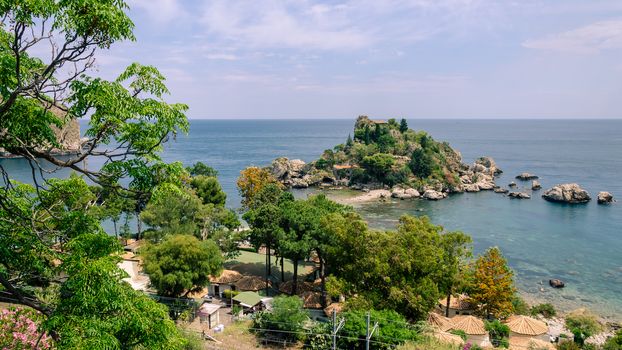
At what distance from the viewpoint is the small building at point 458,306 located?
24.5m

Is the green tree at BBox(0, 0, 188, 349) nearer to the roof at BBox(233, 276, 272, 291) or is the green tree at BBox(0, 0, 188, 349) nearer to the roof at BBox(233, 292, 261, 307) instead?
the roof at BBox(233, 292, 261, 307)

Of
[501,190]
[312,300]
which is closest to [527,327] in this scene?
[312,300]

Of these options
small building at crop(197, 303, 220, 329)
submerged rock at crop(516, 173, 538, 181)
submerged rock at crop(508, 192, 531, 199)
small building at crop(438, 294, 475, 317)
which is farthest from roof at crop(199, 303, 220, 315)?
submerged rock at crop(516, 173, 538, 181)

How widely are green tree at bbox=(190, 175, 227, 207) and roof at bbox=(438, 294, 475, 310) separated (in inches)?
881

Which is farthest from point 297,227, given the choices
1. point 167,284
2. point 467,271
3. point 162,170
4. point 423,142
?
point 423,142

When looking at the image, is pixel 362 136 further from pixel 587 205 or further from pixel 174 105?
pixel 174 105

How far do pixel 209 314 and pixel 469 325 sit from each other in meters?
12.6

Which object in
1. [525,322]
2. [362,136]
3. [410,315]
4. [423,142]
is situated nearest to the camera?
[410,315]

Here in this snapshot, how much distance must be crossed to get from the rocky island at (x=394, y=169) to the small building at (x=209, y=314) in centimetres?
4728

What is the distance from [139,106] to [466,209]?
183ft

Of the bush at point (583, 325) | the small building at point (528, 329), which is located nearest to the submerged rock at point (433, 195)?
the bush at point (583, 325)

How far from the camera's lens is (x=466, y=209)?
56531 millimetres

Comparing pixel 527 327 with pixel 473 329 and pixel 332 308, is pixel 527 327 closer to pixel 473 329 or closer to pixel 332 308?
pixel 473 329

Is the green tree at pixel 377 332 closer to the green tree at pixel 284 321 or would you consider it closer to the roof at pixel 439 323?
the green tree at pixel 284 321
